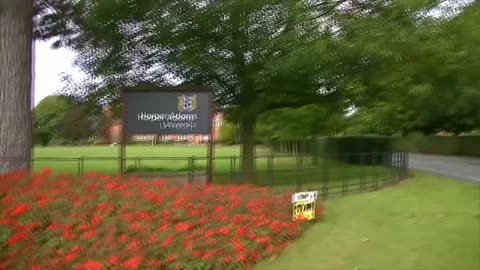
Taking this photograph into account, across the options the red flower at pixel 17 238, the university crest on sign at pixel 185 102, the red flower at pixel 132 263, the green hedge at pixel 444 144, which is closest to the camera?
the red flower at pixel 132 263

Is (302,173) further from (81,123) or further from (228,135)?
(228,135)

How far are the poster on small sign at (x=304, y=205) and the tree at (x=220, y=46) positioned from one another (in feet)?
12.9

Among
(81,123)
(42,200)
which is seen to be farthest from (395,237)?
(81,123)

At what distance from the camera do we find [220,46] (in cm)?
1487

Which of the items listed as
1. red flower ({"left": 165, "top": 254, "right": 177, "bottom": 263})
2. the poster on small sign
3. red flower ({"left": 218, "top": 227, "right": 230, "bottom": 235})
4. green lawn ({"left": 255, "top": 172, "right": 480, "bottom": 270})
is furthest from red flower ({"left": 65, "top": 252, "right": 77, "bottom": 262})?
the poster on small sign

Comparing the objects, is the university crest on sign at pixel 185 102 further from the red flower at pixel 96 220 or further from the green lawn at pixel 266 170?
the red flower at pixel 96 220

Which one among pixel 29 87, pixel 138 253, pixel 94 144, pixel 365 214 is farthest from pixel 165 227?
pixel 94 144


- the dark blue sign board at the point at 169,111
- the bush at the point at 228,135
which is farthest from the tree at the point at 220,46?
the bush at the point at 228,135

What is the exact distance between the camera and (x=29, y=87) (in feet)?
40.3

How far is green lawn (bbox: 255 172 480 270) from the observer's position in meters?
7.13

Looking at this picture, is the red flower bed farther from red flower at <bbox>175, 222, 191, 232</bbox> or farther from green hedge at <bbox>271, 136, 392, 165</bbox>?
green hedge at <bbox>271, 136, 392, 165</bbox>

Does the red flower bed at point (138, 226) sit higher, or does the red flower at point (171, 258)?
the red flower bed at point (138, 226)

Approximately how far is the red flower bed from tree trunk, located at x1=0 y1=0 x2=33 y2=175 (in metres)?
2.61

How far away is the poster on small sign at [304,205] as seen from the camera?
9.05m
